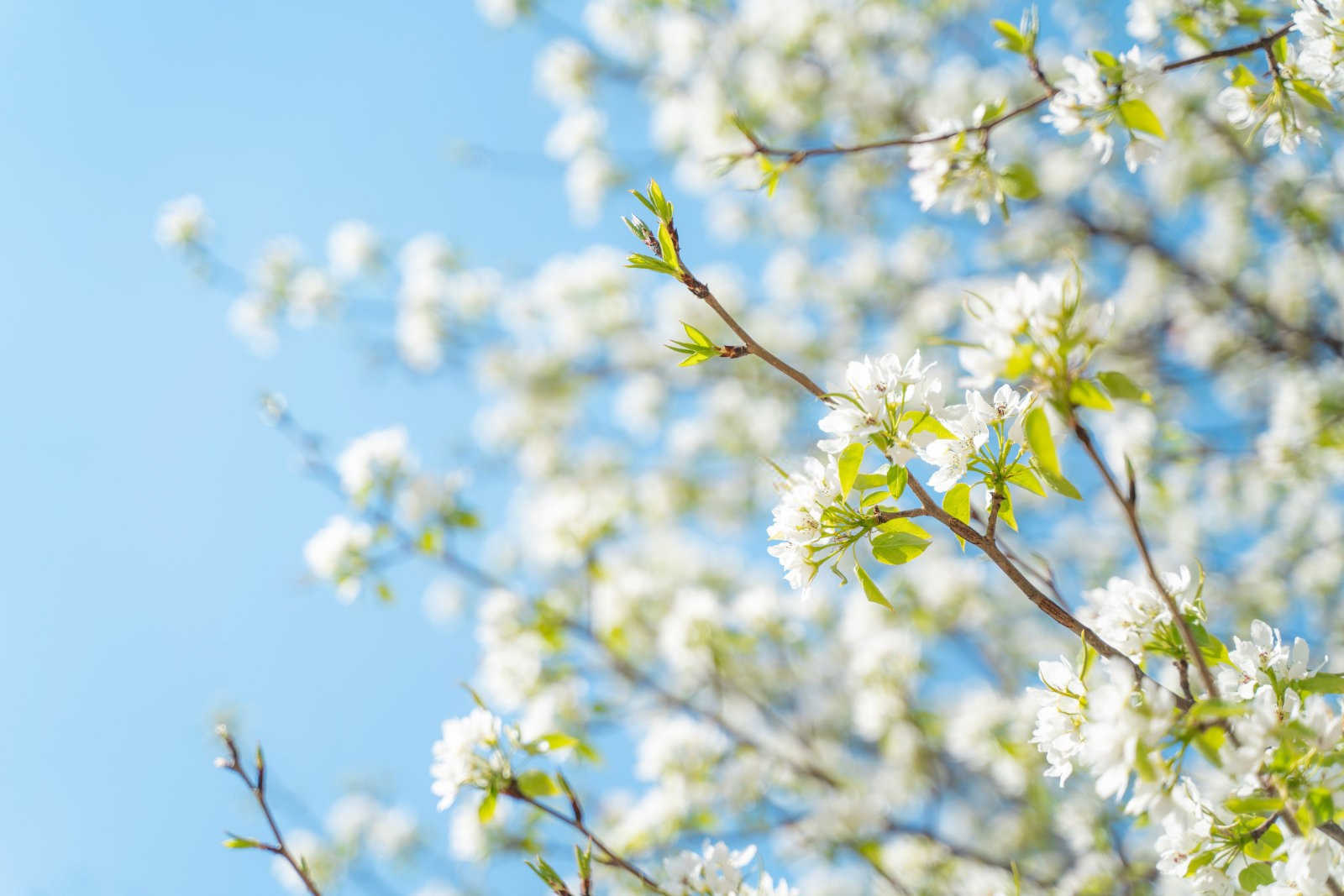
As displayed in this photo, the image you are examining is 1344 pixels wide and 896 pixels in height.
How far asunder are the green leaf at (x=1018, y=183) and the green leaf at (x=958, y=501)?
0.88m

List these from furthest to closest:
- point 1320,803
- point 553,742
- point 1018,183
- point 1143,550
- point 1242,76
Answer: point 1018,183, point 553,742, point 1242,76, point 1320,803, point 1143,550

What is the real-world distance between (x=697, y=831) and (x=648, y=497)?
376 centimetres

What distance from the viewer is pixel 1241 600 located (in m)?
4.89

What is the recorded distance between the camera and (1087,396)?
85cm

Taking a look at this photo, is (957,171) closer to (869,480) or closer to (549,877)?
(869,480)

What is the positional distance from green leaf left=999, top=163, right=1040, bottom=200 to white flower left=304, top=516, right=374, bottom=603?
8.15ft

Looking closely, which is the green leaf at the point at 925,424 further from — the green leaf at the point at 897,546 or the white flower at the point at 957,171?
the white flower at the point at 957,171

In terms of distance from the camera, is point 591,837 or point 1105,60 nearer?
point 591,837

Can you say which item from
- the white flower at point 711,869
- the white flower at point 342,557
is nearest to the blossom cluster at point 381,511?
the white flower at point 342,557

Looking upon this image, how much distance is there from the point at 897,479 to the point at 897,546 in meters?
0.10

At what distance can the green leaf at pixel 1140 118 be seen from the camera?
135 centimetres

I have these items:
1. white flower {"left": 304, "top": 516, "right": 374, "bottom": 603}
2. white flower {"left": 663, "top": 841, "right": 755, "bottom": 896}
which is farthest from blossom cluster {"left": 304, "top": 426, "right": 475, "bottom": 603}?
white flower {"left": 663, "top": 841, "right": 755, "bottom": 896}

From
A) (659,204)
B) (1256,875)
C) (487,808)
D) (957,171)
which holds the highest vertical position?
(957,171)

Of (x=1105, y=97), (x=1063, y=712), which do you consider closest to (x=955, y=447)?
(x=1063, y=712)
